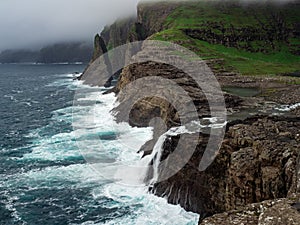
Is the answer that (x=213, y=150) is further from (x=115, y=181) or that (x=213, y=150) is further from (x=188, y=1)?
(x=188, y=1)

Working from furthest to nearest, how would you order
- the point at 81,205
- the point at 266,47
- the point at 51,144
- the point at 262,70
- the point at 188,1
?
the point at 188,1
the point at 266,47
the point at 262,70
the point at 51,144
the point at 81,205

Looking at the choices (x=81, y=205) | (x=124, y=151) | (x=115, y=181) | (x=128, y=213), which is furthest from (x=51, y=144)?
(x=128, y=213)

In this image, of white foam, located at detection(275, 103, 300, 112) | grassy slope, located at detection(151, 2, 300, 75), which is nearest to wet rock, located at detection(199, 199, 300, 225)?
white foam, located at detection(275, 103, 300, 112)

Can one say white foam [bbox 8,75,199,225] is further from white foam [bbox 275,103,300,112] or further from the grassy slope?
the grassy slope

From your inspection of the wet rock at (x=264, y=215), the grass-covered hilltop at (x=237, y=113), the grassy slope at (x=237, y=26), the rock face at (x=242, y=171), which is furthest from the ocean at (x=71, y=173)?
the grassy slope at (x=237, y=26)

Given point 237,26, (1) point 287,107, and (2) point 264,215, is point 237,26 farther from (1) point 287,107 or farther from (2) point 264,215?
(2) point 264,215

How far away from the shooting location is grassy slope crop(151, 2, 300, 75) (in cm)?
10735

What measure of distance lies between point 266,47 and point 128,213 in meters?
116

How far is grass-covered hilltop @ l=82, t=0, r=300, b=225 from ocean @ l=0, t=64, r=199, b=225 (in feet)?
11.3

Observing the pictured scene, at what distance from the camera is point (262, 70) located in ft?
332

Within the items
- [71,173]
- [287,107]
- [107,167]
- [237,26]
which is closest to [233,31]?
[237,26]

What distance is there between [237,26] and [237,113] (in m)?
103

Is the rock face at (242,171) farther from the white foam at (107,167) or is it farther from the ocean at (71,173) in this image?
the ocean at (71,173)

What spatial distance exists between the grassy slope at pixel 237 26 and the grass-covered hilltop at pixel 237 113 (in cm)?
45
